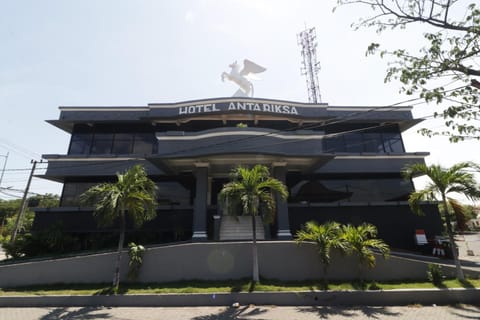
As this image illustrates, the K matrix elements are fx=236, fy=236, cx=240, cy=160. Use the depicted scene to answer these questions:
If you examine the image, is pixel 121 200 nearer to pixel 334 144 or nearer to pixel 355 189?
pixel 355 189

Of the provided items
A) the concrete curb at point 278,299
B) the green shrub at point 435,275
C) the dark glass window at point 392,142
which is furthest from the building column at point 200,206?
the dark glass window at point 392,142

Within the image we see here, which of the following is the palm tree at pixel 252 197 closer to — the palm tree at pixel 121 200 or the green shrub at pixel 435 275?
the palm tree at pixel 121 200

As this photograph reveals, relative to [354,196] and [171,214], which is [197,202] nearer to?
[171,214]

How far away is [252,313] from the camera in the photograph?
25.9 feet

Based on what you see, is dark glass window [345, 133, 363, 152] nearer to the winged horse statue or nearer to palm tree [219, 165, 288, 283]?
the winged horse statue

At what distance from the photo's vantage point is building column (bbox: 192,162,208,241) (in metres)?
13.2

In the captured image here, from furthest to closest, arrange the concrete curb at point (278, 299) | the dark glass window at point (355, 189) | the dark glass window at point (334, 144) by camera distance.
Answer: the dark glass window at point (334, 144), the dark glass window at point (355, 189), the concrete curb at point (278, 299)

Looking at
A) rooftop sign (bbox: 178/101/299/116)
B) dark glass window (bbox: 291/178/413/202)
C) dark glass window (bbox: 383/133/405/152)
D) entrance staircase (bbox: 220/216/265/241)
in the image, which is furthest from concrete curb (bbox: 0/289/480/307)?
dark glass window (bbox: 383/133/405/152)

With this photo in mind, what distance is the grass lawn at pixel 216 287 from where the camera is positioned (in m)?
9.16

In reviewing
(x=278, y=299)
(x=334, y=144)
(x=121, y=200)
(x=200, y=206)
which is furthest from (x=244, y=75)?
(x=278, y=299)

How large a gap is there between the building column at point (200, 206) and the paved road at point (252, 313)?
191 inches

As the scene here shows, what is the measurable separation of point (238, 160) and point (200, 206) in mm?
3448

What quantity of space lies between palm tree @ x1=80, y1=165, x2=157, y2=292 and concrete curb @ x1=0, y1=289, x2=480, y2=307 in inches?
47.0

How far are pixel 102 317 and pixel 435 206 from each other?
67.7ft
